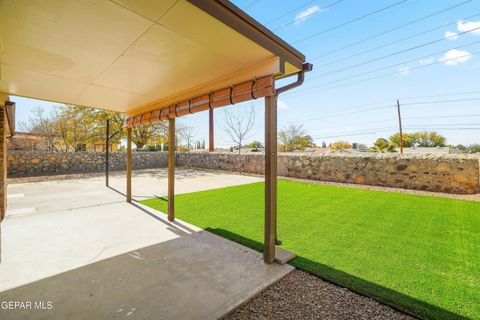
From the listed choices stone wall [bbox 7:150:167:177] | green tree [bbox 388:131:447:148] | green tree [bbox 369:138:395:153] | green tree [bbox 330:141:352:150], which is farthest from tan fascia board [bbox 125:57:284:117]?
green tree [bbox 330:141:352:150]

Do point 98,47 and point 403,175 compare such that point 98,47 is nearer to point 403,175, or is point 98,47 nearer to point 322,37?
point 403,175

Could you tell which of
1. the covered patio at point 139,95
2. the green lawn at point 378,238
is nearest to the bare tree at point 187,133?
the green lawn at point 378,238

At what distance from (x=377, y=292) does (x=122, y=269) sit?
244 centimetres

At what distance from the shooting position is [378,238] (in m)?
3.06

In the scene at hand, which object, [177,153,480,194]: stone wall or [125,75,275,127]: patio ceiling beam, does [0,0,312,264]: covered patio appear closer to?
[125,75,275,127]: patio ceiling beam

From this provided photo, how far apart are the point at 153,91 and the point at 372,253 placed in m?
3.75

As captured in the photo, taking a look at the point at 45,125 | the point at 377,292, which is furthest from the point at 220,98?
the point at 45,125

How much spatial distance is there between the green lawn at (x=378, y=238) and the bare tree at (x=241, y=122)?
32.3 feet

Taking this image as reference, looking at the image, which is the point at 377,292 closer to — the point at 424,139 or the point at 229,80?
the point at 229,80

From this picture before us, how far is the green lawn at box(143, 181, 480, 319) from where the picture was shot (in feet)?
6.36

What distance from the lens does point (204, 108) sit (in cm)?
319

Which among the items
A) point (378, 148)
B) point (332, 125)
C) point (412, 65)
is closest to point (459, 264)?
point (412, 65)

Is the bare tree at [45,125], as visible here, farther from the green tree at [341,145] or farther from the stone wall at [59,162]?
the green tree at [341,145]

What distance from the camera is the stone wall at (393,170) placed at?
5883 mm
